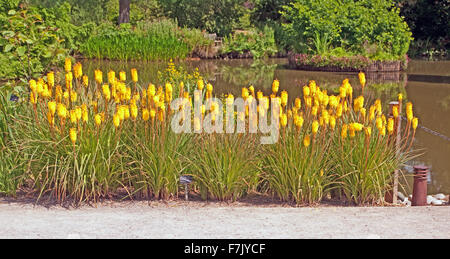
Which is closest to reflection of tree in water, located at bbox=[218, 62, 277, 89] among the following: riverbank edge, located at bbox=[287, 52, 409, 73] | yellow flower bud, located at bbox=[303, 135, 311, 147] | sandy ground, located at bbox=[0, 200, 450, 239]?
riverbank edge, located at bbox=[287, 52, 409, 73]

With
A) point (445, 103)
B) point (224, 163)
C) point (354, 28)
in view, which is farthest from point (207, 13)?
point (224, 163)

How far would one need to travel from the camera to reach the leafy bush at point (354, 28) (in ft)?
73.8

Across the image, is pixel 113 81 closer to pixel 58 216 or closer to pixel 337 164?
pixel 58 216

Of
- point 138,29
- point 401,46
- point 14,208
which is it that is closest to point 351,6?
point 401,46

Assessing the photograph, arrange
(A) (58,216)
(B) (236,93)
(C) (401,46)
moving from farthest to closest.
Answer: (C) (401,46) → (B) (236,93) → (A) (58,216)

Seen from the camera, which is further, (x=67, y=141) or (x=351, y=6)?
(x=351, y=6)

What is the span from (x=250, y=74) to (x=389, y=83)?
437 cm

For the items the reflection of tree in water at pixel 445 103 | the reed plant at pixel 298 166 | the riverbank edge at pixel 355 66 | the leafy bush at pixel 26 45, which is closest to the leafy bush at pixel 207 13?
the riverbank edge at pixel 355 66

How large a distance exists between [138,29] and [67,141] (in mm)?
20990

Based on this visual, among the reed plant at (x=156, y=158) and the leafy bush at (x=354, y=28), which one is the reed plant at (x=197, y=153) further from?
the leafy bush at (x=354, y=28)

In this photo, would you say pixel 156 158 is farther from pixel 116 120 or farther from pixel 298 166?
pixel 298 166

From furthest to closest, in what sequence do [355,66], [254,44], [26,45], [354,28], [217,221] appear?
[254,44] < [354,28] < [355,66] < [26,45] < [217,221]

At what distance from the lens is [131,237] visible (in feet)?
16.3

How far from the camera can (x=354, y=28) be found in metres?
22.7
